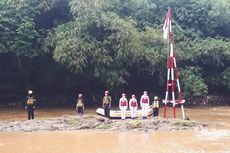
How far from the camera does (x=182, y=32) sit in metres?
30.7

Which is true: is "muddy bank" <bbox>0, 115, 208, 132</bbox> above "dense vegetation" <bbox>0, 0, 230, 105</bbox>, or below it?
below

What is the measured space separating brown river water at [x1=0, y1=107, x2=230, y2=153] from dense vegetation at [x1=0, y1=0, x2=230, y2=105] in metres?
9.90

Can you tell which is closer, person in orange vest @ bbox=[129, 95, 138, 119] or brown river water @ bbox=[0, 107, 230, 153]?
brown river water @ bbox=[0, 107, 230, 153]

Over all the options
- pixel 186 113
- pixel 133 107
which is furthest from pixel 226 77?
pixel 133 107

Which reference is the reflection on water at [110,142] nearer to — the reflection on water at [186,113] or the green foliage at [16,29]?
the reflection on water at [186,113]

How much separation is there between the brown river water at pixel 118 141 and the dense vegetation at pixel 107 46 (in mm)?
9895

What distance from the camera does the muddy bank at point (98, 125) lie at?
17.6 m

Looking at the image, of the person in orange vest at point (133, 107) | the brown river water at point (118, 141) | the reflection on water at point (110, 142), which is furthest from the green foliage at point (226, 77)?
the reflection on water at point (110, 142)

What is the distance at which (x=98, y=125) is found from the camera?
18141mm

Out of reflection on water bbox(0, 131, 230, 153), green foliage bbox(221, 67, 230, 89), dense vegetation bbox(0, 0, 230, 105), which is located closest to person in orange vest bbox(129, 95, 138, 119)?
reflection on water bbox(0, 131, 230, 153)

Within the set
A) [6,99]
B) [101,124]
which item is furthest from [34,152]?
[6,99]

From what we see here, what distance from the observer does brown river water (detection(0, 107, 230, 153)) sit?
1338cm

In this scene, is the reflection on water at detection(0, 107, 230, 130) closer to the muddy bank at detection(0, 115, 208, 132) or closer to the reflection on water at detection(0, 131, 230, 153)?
the muddy bank at detection(0, 115, 208, 132)

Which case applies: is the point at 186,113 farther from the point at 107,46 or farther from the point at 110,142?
the point at 110,142
